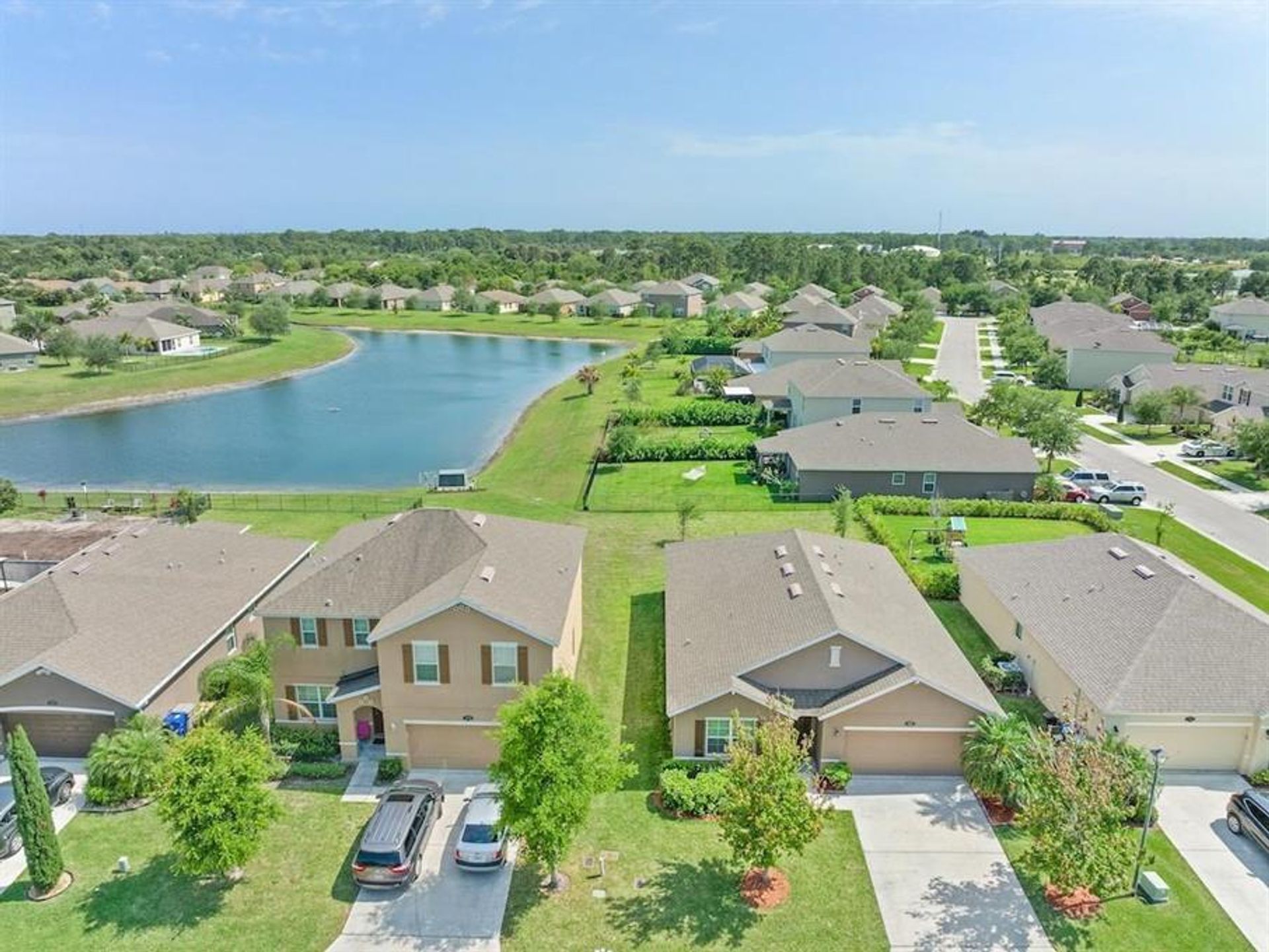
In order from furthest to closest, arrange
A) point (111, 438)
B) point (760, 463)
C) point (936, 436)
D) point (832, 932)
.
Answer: point (111, 438), point (760, 463), point (936, 436), point (832, 932)

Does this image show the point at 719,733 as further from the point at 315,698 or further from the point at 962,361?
the point at 962,361

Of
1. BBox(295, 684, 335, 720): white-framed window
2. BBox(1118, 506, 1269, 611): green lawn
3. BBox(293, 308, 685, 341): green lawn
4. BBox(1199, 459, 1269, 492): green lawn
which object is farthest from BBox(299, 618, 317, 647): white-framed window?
BBox(293, 308, 685, 341): green lawn

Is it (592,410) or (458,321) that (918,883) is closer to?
(592,410)

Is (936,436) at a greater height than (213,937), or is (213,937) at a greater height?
(936,436)

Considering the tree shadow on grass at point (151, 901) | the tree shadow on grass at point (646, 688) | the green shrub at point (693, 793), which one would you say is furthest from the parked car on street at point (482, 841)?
the tree shadow on grass at point (151, 901)

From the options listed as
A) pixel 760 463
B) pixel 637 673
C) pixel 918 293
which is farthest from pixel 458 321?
pixel 637 673

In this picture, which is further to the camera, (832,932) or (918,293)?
(918,293)

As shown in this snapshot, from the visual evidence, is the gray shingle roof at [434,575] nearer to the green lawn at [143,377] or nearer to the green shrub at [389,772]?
the green shrub at [389,772]

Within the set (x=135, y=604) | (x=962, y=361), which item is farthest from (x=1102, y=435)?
(x=135, y=604)
